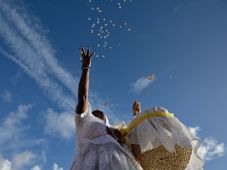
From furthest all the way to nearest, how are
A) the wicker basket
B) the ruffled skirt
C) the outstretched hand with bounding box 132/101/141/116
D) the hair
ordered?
the outstretched hand with bounding box 132/101/141/116
the hair
the wicker basket
the ruffled skirt

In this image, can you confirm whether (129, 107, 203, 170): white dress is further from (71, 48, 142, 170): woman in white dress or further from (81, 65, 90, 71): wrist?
(81, 65, 90, 71): wrist

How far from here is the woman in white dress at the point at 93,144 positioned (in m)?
4.57

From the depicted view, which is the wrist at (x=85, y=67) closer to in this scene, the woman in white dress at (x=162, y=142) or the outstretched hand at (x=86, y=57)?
the outstretched hand at (x=86, y=57)

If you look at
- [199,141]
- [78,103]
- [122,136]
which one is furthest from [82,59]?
[199,141]

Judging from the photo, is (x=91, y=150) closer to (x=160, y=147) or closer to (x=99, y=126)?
(x=99, y=126)

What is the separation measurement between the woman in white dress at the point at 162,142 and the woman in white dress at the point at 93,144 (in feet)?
0.84

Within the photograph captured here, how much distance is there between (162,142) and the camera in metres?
5.00

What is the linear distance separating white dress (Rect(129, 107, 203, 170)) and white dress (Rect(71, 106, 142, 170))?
0.30m

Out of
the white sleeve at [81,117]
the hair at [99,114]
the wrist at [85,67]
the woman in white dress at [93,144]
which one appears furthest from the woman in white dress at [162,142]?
the wrist at [85,67]

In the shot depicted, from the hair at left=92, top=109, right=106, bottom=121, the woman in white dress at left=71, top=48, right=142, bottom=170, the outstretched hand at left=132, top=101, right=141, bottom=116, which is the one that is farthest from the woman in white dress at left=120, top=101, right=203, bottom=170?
the outstretched hand at left=132, top=101, right=141, bottom=116

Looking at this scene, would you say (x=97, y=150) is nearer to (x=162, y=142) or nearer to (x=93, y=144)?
(x=93, y=144)

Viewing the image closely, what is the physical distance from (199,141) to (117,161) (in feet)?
4.19

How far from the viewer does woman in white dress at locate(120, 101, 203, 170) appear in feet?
16.4

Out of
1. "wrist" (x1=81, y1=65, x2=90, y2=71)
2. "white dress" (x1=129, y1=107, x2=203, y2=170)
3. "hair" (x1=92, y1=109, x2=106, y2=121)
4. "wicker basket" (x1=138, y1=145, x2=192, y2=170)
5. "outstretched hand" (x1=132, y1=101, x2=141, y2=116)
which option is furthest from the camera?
"outstretched hand" (x1=132, y1=101, x2=141, y2=116)
